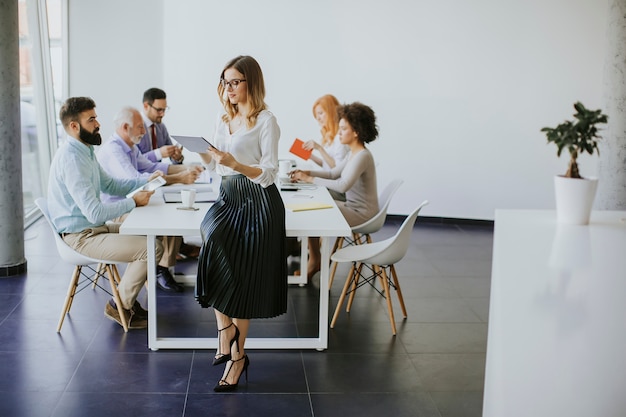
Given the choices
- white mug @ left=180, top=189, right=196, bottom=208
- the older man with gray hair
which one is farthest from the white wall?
white mug @ left=180, top=189, right=196, bottom=208

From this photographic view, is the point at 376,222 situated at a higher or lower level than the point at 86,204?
lower

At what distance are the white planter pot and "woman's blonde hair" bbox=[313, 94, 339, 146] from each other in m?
→ 4.29

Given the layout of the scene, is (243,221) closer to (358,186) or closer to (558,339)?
(358,186)

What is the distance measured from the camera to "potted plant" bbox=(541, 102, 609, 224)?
2.52 meters

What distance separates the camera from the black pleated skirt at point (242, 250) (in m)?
3.86

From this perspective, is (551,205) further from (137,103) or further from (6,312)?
(6,312)

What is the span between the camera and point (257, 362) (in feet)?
13.9

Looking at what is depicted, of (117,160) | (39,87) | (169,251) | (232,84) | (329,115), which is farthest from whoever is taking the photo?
(39,87)

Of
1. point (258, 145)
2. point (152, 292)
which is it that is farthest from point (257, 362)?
point (258, 145)

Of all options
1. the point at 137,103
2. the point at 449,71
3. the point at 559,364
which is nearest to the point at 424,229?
the point at 449,71

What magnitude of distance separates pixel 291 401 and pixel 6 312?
227 cm

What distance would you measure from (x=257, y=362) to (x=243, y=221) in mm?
894

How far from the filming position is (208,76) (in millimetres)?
8453

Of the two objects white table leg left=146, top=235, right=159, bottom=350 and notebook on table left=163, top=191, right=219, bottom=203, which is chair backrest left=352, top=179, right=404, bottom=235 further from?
white table leg left=146, top=235, right=159, bottom=350
